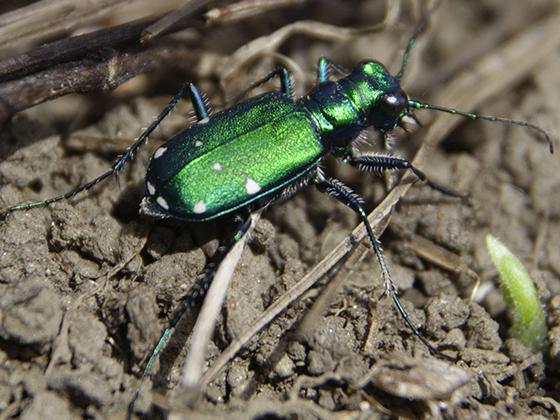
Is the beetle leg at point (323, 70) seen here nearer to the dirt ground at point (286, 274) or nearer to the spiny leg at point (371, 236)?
the dirt ground at point (286, 274)

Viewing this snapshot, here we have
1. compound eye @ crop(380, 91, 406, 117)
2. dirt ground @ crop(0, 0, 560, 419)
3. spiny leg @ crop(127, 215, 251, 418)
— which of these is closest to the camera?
dirt ground @ crop(0, 0, 560, 419)

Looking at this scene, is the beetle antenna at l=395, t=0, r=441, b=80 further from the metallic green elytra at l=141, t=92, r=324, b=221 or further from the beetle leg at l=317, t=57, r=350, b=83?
the metallic green elytra at l=141, t=92, r=324, b=221

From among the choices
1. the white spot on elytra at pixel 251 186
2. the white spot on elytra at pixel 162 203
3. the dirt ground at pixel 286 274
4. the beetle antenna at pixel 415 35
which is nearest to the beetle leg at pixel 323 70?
the dirt ground at pixel 286 274

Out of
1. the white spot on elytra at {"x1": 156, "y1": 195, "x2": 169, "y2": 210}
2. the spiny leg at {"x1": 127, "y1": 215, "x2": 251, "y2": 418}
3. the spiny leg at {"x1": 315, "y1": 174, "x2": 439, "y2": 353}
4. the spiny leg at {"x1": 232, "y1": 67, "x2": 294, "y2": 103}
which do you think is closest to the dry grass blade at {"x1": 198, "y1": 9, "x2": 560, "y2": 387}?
the spiny leg at {"x1": 315, "y1": 174, "x2": 439, "y2": 353}

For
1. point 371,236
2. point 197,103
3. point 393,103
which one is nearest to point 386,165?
point 393,103

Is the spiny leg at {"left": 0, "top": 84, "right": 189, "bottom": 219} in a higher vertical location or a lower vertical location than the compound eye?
higher
